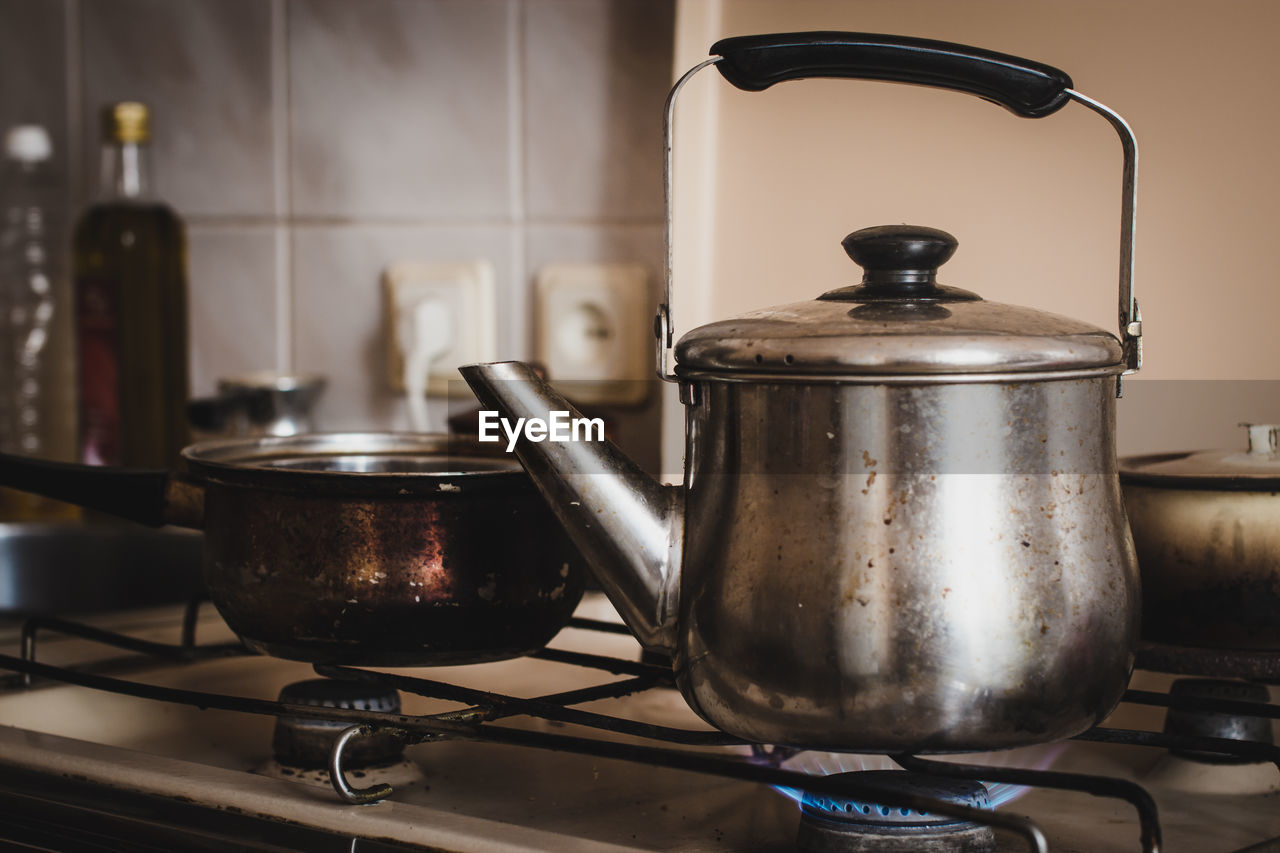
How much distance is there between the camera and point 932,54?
1.48 ft

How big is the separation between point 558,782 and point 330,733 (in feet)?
0.32

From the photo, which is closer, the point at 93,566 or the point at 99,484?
the point at 99,484

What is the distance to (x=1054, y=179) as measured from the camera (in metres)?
0.75

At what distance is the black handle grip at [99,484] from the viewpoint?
→ 58 cm

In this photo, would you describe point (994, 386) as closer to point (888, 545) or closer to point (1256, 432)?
point (888, 545)

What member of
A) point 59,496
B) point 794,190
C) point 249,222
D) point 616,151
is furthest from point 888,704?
point 249,222

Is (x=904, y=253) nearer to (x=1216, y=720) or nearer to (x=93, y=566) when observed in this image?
(x=1216, y=720)

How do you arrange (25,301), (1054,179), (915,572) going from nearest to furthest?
1. (915,572)
2. (1054,179)
3. (25,301)

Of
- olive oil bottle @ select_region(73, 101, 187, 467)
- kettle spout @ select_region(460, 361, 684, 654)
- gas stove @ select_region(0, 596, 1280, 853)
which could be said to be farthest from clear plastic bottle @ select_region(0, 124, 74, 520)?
kettle spout @ select_region(460, 361, 684, 654)

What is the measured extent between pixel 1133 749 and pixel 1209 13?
40cm

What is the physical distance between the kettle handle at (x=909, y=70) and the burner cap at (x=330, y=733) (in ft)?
0.65

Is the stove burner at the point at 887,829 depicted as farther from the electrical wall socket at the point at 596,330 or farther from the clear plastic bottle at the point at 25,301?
the clear plastic bottle at the point at 25,301

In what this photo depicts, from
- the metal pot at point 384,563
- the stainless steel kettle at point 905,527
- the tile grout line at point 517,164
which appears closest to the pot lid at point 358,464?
the metal pot at point 384,563

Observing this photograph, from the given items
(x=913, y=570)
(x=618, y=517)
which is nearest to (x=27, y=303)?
(x=618, y=517)
